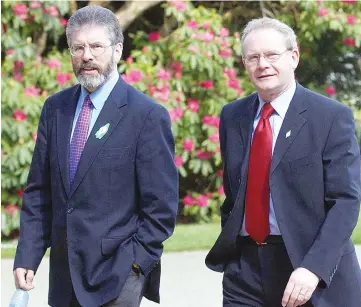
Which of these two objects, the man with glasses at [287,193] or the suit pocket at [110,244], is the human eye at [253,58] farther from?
the suit pocket at [110,244]

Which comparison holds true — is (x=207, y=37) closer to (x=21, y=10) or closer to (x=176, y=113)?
(x=176, y=113)

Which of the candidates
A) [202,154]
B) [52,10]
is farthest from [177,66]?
[52,10]

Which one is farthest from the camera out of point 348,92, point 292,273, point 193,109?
point 348,92

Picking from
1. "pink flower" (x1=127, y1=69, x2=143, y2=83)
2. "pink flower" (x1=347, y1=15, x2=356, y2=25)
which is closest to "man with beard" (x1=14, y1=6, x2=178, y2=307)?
"pink flower" (x1=127, y1=69, x2=143, y2=83)

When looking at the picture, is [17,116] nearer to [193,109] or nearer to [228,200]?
[193,109]

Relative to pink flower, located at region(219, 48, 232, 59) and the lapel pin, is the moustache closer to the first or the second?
the lapel pin

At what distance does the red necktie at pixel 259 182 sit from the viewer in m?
3.43

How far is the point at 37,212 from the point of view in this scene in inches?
148

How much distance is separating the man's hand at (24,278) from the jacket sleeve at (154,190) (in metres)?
0.51

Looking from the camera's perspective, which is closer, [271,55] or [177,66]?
[271,55]

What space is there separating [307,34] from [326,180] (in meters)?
→ 8.64

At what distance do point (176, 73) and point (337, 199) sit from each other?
7.98m

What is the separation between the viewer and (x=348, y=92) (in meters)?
14.0

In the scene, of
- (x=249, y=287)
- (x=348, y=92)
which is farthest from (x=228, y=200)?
(x=348, y=92)
